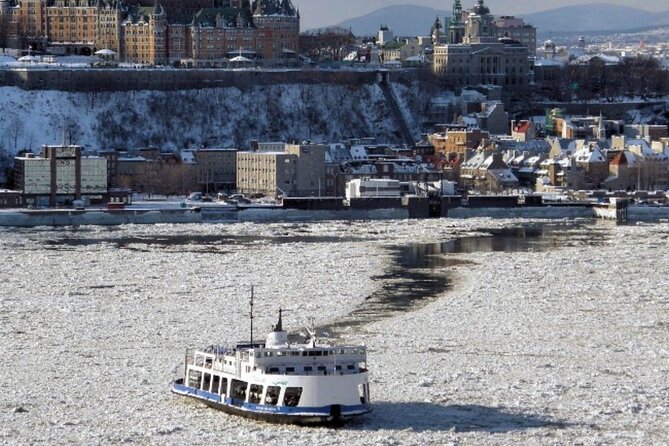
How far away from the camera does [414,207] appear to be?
2982 inches

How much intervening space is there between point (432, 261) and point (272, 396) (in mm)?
24666

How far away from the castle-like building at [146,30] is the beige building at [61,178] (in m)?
30.5

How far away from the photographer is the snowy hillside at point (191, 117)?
94562 mm

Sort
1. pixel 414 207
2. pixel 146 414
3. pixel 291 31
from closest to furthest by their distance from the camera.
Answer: pixel 146 414, pixel 414 207, pixel 291 31

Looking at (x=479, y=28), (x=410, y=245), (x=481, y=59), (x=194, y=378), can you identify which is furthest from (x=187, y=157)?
(x=194, y=378)

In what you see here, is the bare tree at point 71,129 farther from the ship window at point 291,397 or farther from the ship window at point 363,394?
the ship window at point 291,397

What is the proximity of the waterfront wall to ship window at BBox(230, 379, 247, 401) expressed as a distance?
68.0 meters

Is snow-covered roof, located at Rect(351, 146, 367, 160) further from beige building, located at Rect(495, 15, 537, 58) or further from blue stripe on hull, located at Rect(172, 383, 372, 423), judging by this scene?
blue stripe on hull, located at Rect(172, 383, 372, 423)

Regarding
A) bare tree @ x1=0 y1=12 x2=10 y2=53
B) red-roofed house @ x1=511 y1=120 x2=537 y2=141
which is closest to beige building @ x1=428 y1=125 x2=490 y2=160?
red-roofed house @ x1=511 y1=120 x2=537 y2=141

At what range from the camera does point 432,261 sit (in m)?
55.4

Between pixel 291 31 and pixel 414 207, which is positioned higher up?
pixel 291 31

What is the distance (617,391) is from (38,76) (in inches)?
2697

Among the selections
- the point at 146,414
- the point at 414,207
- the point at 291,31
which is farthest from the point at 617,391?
the point at 291,31

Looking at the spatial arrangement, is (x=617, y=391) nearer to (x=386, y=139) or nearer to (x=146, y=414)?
(x=146, y=414)
